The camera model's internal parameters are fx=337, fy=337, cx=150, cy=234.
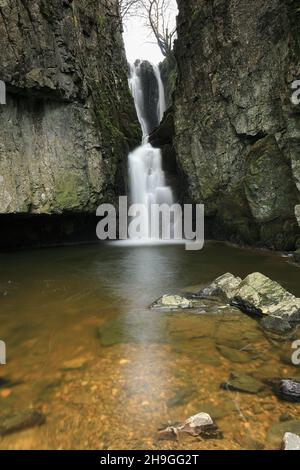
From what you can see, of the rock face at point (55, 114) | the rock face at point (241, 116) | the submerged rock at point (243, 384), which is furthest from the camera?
the rock face at point (55, 114)

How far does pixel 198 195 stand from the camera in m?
15.1

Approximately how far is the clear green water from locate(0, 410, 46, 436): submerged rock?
0.25 ft

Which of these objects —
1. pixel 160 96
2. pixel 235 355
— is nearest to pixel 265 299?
pixel 235 355

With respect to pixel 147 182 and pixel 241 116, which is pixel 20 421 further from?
pixel 147 182

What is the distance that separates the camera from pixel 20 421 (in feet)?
9.58

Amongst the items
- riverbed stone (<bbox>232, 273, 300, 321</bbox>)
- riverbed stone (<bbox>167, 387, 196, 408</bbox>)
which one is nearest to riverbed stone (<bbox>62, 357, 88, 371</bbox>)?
riverbed stone (<bbox>167, 387, 196, 408</bbox>)

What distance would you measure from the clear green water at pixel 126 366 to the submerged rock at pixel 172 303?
0.26m

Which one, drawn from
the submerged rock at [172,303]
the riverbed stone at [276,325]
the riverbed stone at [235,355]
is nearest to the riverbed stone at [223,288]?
the submerged rock at [172,303]

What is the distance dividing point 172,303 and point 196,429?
9.99 feet

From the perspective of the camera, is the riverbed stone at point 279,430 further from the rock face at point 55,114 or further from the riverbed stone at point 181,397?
the rock face at point 55,114

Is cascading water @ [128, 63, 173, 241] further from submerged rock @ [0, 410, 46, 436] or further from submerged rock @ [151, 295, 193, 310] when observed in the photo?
submerged rock @ [0, 410, 46, 436]

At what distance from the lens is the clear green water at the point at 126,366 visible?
9.13 feet

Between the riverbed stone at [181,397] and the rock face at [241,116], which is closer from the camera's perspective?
the riverbed stone at [181,397]

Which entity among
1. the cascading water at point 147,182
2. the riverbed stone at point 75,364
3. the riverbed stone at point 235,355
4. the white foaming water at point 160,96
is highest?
the white foaming water at point 160,96
